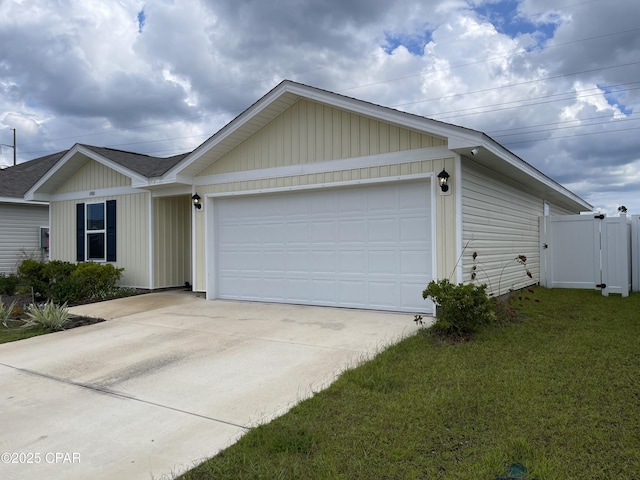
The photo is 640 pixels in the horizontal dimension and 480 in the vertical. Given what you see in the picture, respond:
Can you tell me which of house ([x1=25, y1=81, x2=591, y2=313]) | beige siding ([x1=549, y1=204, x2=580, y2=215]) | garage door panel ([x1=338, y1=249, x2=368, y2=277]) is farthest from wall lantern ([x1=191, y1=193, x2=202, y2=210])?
beige siding ([x1=549, y1=204, x2=580, y2=215])

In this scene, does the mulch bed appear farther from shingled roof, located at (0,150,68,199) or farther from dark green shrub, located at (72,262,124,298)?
shingled roof, located at (0,150,68,199)

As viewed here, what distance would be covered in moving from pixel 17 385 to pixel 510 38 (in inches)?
628

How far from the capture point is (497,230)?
29.8ft

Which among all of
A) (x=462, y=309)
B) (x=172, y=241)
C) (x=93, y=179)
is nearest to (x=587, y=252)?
(x=462, y=309)

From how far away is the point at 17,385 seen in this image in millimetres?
4625

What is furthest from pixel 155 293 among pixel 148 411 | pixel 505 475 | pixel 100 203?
pixel 505 475

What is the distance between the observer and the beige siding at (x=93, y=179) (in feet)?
39.5

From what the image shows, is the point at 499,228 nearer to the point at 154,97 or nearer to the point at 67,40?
the point at 67,40

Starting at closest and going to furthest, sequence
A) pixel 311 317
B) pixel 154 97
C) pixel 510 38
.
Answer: pixel 311 317, pixel 510 38, pixel 154 97

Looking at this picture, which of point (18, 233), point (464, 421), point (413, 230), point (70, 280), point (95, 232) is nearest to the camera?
point (464, 421)

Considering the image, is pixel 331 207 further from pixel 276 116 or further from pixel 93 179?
pixel 93 179

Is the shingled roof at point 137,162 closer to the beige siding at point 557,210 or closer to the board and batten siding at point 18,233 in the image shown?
the board and batten siding at point 18,233

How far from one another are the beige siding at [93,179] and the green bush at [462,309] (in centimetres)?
925

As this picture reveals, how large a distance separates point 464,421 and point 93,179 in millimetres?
12321
